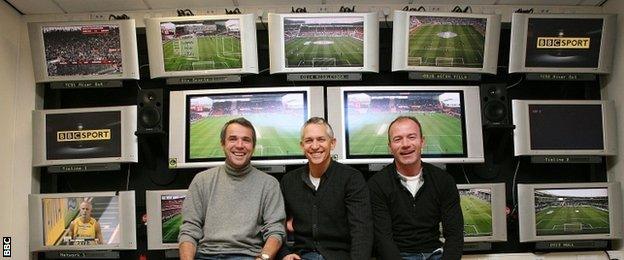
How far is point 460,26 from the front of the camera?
3256mm

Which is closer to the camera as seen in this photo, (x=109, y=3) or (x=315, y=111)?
(x=315, y=111)

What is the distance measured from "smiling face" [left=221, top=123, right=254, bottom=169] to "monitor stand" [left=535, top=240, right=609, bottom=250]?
2.30 metres

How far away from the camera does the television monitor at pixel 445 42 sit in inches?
127

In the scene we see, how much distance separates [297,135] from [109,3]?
1850mm

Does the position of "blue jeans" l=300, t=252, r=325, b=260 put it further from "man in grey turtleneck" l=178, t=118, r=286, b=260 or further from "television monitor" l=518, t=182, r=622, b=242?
"television monitor" l=518, t=182, r=622, b=242

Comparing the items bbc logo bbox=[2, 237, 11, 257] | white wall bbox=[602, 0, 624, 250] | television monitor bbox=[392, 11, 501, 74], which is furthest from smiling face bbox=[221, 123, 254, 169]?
white wall bbox=[602, 0, 624, 250]

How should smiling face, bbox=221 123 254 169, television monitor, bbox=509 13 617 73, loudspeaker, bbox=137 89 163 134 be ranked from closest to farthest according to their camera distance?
smiling face, bbox=221 123 254 169 → loudspeaker, bbox=137 89 163 134 → television monitor, bbox=509 13 617 73

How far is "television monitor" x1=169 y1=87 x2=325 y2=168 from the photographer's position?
3182 mm

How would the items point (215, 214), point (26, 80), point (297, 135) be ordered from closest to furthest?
point (215, 214), point (297, 135), point (26, 80)

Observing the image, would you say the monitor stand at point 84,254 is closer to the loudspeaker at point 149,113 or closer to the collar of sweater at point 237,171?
the loudspeaker at point 149,113

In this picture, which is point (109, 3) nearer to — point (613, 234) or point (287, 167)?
point (287, 167)

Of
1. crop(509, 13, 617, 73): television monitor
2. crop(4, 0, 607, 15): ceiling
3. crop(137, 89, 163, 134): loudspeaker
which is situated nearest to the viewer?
crop(137, 89, 163, 134): loudspeaker

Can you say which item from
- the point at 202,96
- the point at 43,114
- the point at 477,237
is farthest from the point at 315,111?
the point at 43,114

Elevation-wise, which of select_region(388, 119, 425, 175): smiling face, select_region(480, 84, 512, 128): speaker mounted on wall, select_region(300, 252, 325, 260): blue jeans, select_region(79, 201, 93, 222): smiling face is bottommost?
select_region(300, 252, 325, 260): blue jeans
